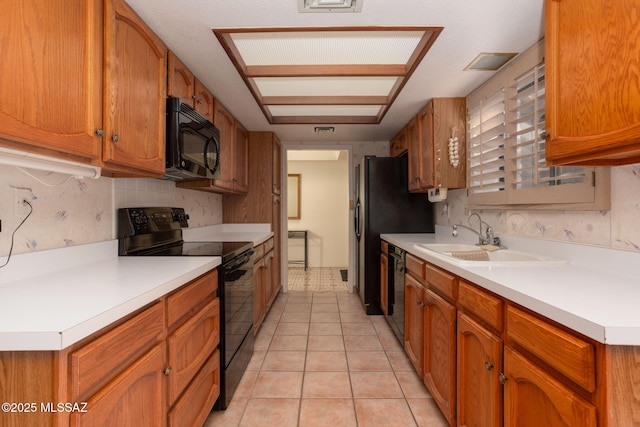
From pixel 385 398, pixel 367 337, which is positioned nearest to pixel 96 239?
pixel 385 398

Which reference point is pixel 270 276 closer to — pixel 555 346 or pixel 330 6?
pixel 330 6

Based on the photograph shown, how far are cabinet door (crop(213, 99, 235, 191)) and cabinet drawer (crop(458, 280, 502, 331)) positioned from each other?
6.18 ft

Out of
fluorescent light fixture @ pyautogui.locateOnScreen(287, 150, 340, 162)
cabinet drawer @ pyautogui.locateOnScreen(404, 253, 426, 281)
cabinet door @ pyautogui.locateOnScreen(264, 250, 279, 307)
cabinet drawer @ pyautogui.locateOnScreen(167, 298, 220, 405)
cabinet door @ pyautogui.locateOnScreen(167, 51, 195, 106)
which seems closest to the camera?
cabinet drawer @ pyautogui.locateOnScreen(167, 298, 220, 405)

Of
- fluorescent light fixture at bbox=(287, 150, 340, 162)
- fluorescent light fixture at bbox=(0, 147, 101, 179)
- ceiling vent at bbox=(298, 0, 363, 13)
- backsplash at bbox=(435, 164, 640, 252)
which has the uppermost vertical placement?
fluorescent light fixture at bbox=(287, 150, 340, 162)

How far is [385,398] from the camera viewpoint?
1807 mm

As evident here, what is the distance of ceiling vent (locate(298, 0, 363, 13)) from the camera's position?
1.30 meters

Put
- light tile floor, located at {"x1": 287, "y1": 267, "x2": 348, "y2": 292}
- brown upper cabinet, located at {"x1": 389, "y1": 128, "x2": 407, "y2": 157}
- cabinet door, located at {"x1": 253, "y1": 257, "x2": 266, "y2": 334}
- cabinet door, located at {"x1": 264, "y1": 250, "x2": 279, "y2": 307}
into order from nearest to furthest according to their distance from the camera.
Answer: cabinet door, located at {"x1": 253, "y1": 257, "x2": 266, "y2": 334}, cabinet door, located at {"x1": 264, "y1": 250, "x2": 279, "y2": 307}, brown upper cabinet, located at {"x1": 389, "y1": 128, "x2": 407, "y2": 157}, light tile floor, located at {"x1": 287, "y1": 267, "x2": 348, "y2": 292}

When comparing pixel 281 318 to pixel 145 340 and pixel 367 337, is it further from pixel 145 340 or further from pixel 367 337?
pixel 145 340

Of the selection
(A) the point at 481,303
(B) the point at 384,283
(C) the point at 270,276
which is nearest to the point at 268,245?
(C) the point at 270,276

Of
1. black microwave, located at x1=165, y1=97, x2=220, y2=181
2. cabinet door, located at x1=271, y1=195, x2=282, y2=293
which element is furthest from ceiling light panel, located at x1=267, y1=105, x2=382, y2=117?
cabinet door, located at x1=271, y1=195, x2=282, y2=293

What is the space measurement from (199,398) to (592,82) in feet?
6.54

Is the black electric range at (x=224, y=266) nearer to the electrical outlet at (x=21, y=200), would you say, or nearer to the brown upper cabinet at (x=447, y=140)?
the electrical outlet at (x=21, y=200)

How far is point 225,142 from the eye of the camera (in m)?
2.69

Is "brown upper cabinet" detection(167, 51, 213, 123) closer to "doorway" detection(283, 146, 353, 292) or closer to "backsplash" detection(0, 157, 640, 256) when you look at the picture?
"backsplash" detection(0, 157, 640, 256)
